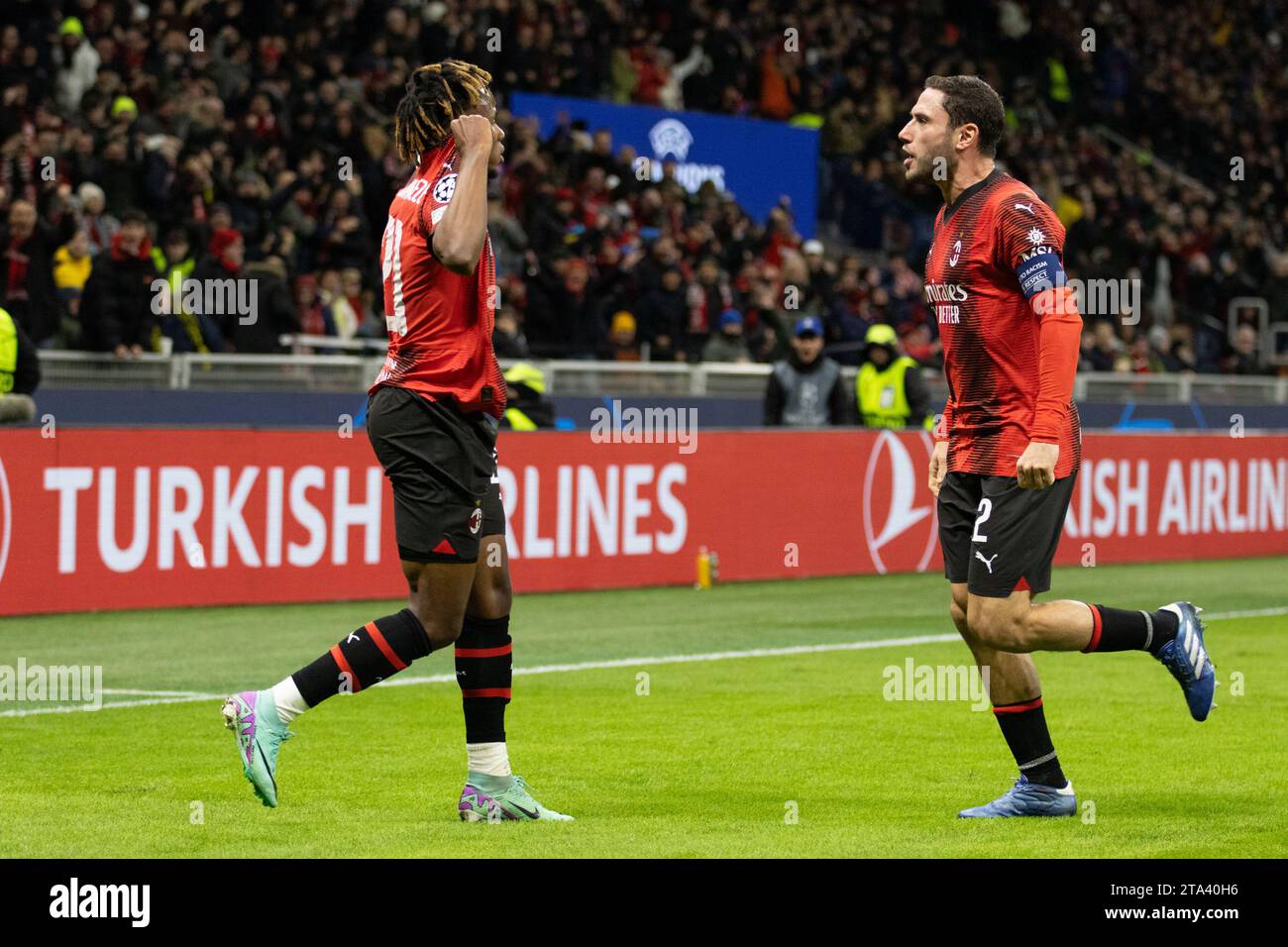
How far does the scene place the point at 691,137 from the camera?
27188mm

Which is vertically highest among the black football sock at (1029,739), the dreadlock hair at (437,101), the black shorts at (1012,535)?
the dreadlock hair at (437,101)

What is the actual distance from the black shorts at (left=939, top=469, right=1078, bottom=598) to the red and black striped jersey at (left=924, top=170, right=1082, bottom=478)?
7cm

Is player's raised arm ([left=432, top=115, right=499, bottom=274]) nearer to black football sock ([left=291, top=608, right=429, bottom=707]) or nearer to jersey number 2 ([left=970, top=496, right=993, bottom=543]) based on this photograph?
black football sock ([left=291, top=608, right=429, bottom=707])

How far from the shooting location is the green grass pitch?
6551 mm

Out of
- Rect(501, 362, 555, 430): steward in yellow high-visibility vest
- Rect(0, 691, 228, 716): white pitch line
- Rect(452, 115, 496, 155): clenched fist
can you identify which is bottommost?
Rect(0, 691, 228, 716): white pitch line

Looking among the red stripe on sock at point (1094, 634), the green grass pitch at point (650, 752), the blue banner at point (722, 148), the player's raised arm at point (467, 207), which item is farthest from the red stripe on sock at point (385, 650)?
the blue banner at point (722, 148)

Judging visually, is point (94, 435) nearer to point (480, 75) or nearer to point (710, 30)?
point (480, 75)

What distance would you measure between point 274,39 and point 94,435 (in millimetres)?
8912

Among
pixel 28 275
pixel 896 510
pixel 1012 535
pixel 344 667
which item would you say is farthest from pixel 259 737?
pixel 896 510

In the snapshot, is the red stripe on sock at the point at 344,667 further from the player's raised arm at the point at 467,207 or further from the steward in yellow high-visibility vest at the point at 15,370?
the steward in yellow high-visibility vest at the point at 15,370

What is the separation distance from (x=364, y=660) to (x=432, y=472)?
612 mm

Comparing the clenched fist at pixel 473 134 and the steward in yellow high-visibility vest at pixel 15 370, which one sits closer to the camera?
the clenched fist at pixel 473 134

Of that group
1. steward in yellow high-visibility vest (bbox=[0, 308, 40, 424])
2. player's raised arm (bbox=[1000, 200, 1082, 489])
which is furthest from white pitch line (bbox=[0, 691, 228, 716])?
player's raised arm (bbox=[1000, 200, 1082, 489])

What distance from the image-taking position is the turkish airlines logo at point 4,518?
13234mm
